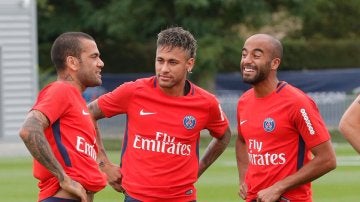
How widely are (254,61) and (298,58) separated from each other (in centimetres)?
3840

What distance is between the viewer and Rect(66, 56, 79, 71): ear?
8.37 meters

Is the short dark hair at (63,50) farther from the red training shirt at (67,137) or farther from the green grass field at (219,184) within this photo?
the green grass field at (219,184)

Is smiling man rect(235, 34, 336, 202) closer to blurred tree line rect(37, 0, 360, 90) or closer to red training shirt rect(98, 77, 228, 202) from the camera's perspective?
red training shirt rect(98, 77, 228, 202)

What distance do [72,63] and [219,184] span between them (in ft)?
34.6

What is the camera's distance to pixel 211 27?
41.0 m

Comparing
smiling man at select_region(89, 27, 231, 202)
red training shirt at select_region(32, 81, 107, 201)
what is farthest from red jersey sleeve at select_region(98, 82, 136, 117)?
red training shirt at select_region(32, 81, 107, 201)

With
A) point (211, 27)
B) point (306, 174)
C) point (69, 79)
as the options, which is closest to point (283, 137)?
point (306, 174)

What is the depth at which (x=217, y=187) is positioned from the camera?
18.2m

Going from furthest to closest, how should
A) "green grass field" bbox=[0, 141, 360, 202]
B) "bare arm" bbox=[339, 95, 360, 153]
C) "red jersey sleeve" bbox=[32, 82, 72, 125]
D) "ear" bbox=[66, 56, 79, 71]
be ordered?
"green grass field" bbox=[0, 141, 360, 202], "ear" bbox=[66, 56, 79, 71], "red jersey sleeve" bbox=[32, 82, 72, 125], "bare arm" bbox=[339, 95, 360, 153]

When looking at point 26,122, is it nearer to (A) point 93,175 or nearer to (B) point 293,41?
(A) point 93,175

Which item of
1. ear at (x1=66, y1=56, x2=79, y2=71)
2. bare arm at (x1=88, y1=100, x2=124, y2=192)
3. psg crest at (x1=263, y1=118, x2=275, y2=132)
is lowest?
bare arm at (x1=88, y1=100, x2=124, y2=192)

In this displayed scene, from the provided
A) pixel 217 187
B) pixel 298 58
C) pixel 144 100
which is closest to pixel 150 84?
pixel 144 100

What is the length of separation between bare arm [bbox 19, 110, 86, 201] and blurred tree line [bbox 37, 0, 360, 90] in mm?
31533

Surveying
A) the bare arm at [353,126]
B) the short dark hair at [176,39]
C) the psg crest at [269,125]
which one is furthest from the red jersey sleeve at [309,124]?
the short dark hair at [176,39]
